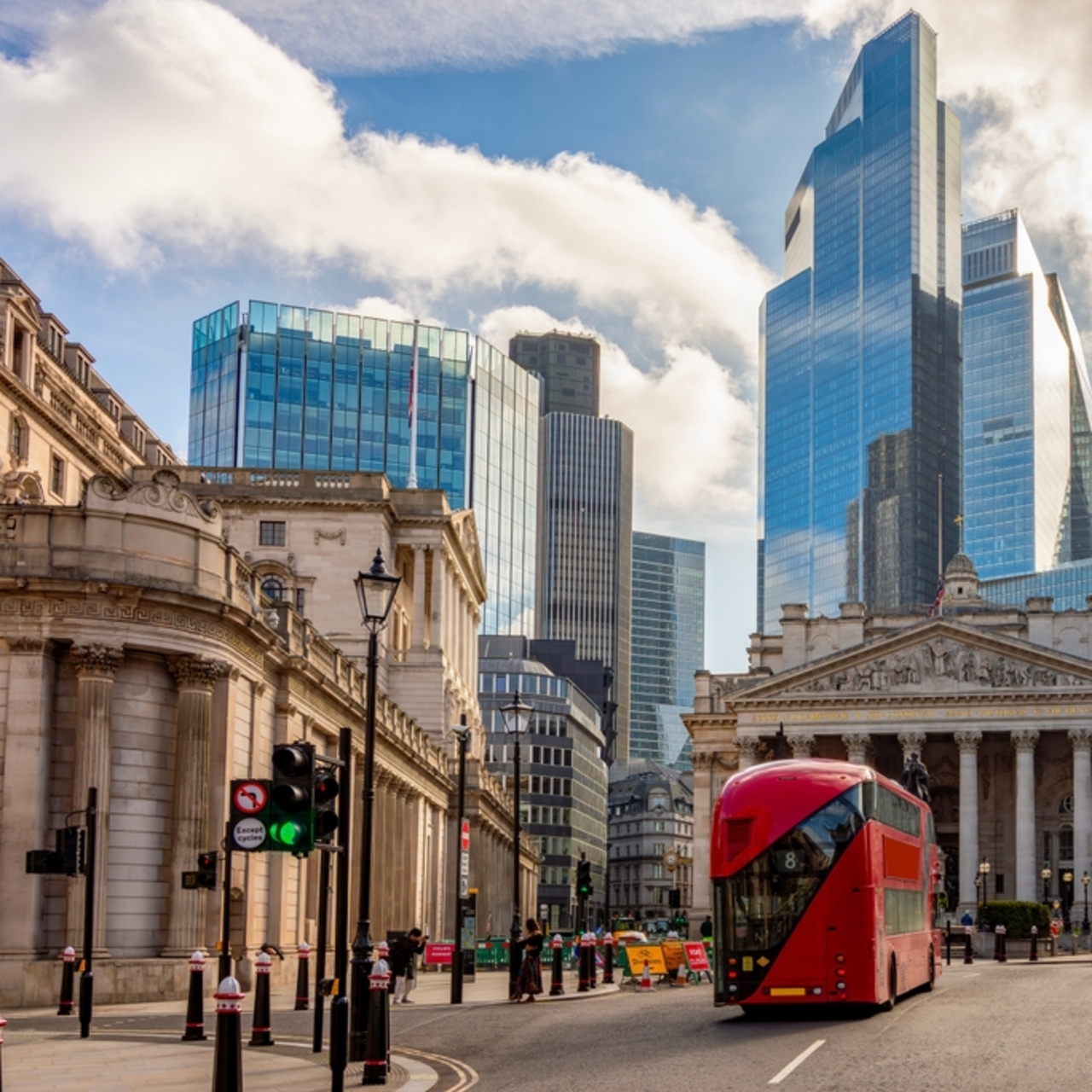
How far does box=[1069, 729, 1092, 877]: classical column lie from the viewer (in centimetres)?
10475

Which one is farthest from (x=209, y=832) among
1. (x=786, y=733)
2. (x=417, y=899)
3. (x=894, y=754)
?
Answer: (x=894, y=754)

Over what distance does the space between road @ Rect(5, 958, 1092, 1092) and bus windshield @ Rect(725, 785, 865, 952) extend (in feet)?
4.87

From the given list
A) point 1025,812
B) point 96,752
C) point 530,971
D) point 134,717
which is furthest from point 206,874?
point 1025,812

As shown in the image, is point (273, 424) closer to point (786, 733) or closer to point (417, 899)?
point (786, 733)

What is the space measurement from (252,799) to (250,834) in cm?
38

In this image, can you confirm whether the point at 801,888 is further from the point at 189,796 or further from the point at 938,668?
the point at 938,668

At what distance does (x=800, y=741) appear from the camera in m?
110

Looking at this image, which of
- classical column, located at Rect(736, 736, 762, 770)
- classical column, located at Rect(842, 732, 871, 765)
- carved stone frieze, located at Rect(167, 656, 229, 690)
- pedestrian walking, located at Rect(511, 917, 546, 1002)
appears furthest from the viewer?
classical column, located at Rect(736, 736, 762, 770)

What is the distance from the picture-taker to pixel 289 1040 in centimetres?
2777

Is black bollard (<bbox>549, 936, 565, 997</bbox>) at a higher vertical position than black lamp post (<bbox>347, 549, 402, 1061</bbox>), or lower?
lower

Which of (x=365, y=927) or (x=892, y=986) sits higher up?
(x=365, y=927)

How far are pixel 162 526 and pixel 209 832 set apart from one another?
701 cm

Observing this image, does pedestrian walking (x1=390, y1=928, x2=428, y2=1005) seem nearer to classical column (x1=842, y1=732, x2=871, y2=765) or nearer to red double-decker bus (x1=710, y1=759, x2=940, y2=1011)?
red double-decker bus (x1=710, y1=759, x2=940, y2=1011)

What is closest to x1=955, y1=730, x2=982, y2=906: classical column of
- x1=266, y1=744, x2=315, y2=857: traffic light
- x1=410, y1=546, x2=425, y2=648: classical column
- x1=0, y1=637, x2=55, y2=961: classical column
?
x1=410, y1=546, x2=425, y2=648: classical column
